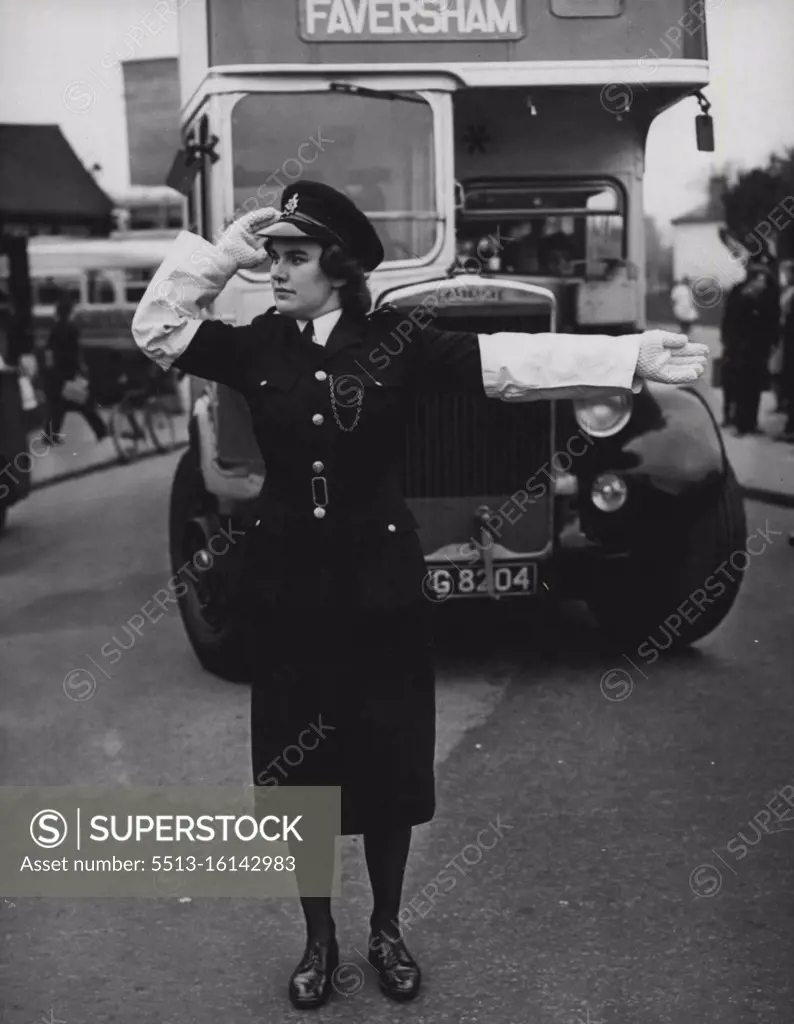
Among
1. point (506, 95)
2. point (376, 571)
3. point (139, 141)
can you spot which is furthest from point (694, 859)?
point (139, 141)

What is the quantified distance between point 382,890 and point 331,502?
36.7 inches

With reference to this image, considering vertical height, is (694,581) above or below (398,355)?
below

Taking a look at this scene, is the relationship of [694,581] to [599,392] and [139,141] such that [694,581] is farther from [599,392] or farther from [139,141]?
[139,141]

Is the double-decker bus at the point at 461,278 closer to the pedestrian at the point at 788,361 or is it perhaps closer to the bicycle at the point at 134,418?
the pedestrian at the point at 788,361

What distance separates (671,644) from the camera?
Answer: 6.79 meters

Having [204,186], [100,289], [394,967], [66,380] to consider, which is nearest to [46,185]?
[66,380]

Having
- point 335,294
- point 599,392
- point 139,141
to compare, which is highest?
point 139,141

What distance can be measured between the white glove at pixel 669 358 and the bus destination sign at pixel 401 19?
134 inches

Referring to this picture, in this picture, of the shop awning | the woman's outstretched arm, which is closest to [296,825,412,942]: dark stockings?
the woman's outstretched arm

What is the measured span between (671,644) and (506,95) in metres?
2.55

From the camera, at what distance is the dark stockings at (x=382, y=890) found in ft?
11.6

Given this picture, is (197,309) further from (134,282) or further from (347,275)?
(134,282)

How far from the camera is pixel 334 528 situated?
344 cm

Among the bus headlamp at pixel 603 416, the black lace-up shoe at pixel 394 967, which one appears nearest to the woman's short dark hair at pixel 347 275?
the black lace-up shoe at pixel 394 967
